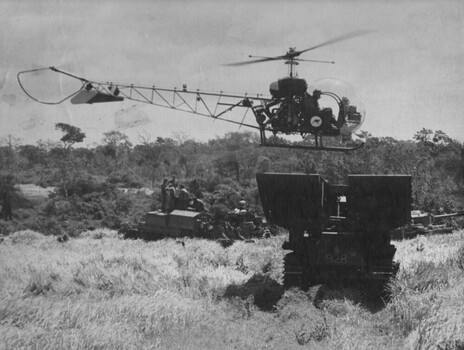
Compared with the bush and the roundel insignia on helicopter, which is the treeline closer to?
the roundel insignia on helicopter

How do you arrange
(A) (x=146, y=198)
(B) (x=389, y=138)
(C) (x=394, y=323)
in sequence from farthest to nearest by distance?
(B) (x=389, y=138)
(A) (x=146, y=198)
(C) (x=394, y=323)

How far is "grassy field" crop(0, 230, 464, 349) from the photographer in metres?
5.21

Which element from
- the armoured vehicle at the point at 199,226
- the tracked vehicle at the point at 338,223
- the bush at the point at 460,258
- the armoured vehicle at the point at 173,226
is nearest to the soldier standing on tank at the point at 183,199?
the armoured vehicle at the point at 199,226

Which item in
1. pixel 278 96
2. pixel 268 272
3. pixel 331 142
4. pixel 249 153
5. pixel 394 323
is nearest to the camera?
pixel 394 323

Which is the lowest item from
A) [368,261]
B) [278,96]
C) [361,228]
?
[368,261]

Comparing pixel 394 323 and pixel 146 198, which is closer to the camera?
pixel 394 323

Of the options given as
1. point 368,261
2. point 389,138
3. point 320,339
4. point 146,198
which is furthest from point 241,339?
point 389,138

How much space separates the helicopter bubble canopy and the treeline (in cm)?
770

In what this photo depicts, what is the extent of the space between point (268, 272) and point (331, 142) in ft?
55.9

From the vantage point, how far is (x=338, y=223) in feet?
27.7

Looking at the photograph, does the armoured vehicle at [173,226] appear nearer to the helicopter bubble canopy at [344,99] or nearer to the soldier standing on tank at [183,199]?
the soldier standing on tank at [183,199]

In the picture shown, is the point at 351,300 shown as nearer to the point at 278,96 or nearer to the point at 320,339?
the point at 320,339

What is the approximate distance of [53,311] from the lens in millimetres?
5617

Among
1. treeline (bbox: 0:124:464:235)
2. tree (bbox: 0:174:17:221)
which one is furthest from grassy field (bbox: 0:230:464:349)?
tree (bbox: 0:174:17:221)
